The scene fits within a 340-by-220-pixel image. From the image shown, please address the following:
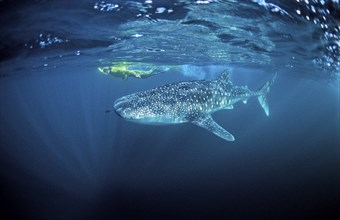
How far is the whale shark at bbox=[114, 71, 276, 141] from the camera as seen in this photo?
1000cm

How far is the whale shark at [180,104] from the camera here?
32.8ft

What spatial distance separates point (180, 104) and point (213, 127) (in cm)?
165

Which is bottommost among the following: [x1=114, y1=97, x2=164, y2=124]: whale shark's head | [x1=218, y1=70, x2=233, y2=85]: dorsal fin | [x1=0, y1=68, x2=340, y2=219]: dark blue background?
[x1=0, y1=68, x2=340, y2=219]: dark blue background

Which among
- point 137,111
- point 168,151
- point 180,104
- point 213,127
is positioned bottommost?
point 168,151

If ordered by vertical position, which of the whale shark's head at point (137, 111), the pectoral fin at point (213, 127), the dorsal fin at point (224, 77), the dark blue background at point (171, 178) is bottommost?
the dark blue background at point (171, 178)

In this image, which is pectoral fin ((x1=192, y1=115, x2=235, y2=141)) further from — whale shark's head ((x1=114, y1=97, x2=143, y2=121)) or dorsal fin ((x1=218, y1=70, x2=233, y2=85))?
dorsal fin ((x1=218, y1=70, x2=233, y2=85))

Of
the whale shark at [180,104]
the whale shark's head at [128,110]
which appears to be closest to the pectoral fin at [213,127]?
the whale shark at [180,104]

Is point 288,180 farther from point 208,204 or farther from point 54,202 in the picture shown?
point 54,202

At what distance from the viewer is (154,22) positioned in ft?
36.5

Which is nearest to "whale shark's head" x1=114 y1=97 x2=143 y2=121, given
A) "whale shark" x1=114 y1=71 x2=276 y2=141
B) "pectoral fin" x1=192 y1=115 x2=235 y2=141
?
"whale shark" x1=114 y1=71 x2=276 y2=141

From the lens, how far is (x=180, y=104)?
11.4 metres

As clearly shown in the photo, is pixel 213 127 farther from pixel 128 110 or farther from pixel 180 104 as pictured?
pixel 128 110

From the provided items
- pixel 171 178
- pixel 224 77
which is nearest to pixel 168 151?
pixel 171 178

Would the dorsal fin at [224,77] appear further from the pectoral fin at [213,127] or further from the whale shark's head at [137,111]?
the whale shark's head at [137,111]
